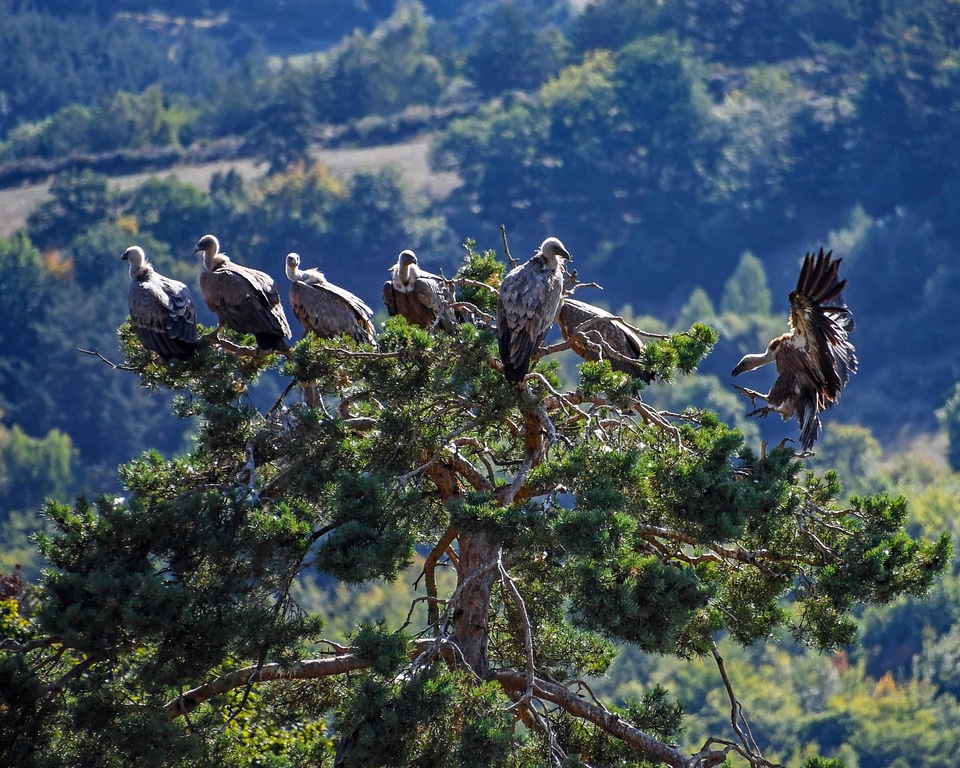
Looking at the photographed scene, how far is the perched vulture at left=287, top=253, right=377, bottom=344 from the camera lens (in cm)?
1354

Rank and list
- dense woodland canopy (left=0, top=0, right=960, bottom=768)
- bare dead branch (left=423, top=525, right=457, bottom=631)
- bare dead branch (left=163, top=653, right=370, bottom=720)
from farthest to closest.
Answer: dense woodland canopy (left=0, top=0, right=960, bottom=768)
bare dead branch (left=423, top=525, right=457, bottom=631)
bare dead branch (left=163, top=653, right=370, bottom=720)

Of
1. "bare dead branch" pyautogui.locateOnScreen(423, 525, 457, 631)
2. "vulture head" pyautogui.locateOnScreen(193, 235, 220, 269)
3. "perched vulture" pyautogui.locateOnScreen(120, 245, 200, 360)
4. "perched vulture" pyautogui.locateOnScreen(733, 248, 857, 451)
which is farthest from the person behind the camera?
"vulture head" pyautogui.locateOnScreen(193, 235, 220, 269)

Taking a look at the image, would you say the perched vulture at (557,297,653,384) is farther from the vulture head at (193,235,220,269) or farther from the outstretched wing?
the vulture head at (193,235,220,269)

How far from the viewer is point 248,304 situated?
13047 mm

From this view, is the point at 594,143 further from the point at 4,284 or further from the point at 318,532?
the point at 318,532

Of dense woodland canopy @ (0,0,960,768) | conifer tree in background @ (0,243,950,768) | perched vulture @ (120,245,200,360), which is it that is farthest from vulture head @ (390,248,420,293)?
dense woodland canopy @ (0,0,960,768)

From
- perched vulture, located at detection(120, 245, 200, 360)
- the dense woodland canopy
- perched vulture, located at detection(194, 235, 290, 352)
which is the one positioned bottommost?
perched vulture, located at detection(120, 245, 200, 360)

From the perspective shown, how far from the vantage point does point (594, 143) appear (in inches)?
4434

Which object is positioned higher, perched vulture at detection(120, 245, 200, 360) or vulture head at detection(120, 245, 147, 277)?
vulture head at detection(120, 245, 147, 277)

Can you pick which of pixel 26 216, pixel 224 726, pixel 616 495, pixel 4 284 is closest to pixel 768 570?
pixel 616 495

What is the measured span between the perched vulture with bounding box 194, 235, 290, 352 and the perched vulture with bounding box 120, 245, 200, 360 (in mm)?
361

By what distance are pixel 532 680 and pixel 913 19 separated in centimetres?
11581

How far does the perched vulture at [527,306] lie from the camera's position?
11.4m

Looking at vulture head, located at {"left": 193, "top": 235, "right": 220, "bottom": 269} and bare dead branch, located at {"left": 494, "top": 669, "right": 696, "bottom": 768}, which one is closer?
bare dead branch, located at {"left": 494, "top": 669, "right": 696, "bottom": 768}
